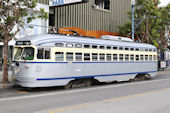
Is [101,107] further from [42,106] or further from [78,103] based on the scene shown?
[42,106]

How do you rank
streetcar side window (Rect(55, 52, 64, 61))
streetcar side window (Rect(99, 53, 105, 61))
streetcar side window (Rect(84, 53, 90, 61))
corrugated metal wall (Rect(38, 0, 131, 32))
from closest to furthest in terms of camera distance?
streetcar side window (Rect(55, 52, 64, 61)) < streetcar side window (Rect(84, 53, 90, 61)) < streetcar side window (Rect(99, 53, 105, 61)) < corrugated metal wall (Rect(38, 0, 131, 32))

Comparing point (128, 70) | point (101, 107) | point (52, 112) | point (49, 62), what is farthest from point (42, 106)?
point (128, 70)

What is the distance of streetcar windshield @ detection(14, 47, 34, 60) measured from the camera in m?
11.3

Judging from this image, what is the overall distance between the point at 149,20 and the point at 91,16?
772 cm

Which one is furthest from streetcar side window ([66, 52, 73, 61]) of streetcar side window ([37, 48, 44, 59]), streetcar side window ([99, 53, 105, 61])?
streetcar side window ([99, 53, 105, 61])

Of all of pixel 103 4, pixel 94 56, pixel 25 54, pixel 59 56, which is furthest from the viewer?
pixel 103 4

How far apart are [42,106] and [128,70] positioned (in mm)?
9812

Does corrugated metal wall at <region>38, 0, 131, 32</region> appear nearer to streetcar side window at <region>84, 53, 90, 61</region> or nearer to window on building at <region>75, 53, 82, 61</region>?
streetcar side window at <region>84, 53, 90, 61</region>

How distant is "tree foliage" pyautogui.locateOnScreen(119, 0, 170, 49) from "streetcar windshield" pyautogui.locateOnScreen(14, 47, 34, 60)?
18034 mm

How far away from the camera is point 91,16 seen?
28.8 m

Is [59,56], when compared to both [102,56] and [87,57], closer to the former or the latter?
[87,57]

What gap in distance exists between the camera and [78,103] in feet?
28.1

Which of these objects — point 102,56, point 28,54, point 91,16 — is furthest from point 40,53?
point 91,16

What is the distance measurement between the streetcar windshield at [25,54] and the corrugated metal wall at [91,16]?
11.9m
